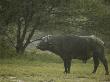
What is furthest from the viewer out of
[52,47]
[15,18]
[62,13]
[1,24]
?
[62,13]

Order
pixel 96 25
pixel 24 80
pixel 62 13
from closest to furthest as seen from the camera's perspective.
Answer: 1. pixel 24 80
2. pixel 62 13
3. pixel 96 25

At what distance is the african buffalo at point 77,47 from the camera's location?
21.1 meters

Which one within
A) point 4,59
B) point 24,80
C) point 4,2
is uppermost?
point 4,2

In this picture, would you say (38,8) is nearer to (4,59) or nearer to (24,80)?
(4,59)

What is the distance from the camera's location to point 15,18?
3088cm

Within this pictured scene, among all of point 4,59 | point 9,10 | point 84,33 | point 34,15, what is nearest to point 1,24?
point 9,10

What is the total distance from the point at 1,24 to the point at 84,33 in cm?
1183

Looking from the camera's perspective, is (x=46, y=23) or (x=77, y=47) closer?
(x=77, y=47)

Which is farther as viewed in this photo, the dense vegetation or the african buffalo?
the dense vegetation

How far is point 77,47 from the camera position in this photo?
21453mm

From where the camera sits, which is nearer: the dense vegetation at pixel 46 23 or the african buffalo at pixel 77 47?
the african buffalo at pixel 77 47

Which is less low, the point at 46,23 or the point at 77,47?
the point at 77,47

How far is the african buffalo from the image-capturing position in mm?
21109

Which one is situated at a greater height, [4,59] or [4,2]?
[4,2]
